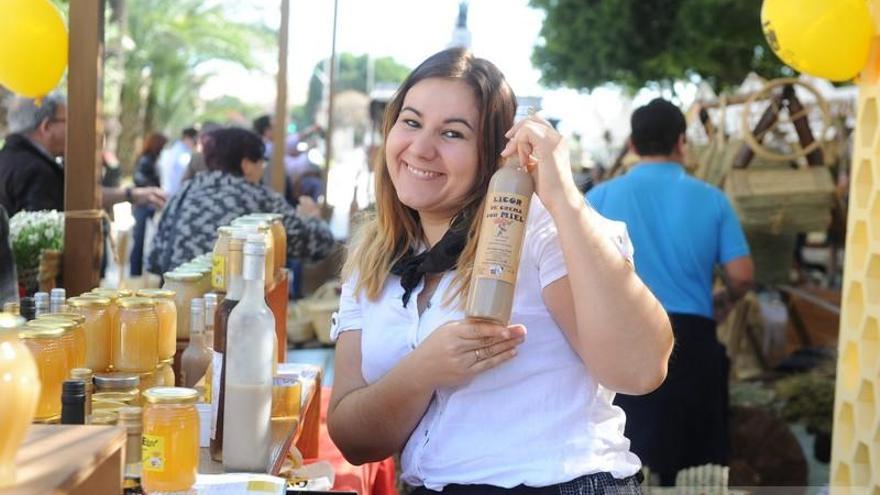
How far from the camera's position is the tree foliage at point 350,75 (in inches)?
716

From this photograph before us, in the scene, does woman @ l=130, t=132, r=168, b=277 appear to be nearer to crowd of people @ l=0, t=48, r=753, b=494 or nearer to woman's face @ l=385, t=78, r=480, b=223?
crowd of people @ l=0, t=48, r=753, b=494

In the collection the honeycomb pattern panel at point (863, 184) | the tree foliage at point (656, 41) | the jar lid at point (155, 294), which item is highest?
the tree foliage at point (656, 41)

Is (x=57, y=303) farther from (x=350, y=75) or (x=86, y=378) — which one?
(x=350, y=75)

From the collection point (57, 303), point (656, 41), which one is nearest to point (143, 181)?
point (656, 41)

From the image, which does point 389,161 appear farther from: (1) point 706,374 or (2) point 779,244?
(2) point 779,244

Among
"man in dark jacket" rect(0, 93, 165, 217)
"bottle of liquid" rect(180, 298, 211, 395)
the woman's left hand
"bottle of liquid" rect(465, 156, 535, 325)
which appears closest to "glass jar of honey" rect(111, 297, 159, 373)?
"bottle of liquid" rect(180, 298, 211, 395)

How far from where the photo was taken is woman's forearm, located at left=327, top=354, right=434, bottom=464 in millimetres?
2398

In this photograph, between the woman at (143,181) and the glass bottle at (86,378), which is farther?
the woman at (143,181)

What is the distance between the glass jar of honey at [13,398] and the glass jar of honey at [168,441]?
0.64m

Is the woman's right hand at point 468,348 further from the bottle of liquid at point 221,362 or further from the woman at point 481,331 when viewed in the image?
the bottle of liquid at point 221,362

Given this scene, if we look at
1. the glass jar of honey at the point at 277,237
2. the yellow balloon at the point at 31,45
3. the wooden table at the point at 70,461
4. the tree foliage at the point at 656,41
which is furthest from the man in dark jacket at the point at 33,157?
the tree foliage at the point at 656,41

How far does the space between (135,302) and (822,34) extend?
2.66 metres

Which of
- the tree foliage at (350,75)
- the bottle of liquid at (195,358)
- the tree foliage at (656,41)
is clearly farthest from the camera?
the tree foliage at (350,75)

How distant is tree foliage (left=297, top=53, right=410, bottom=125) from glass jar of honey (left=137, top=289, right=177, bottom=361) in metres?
8.75
